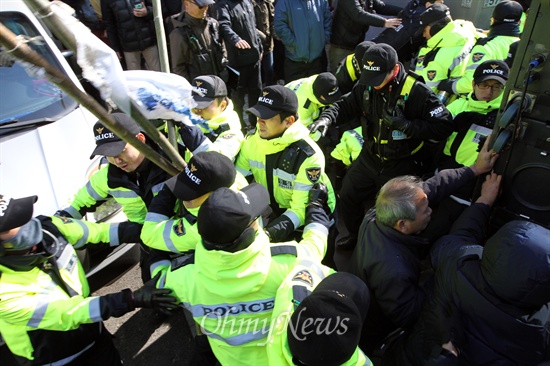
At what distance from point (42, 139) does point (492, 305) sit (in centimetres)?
316

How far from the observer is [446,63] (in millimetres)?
4613

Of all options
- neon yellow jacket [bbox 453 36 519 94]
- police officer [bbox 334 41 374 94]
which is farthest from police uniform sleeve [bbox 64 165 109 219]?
neon yellow jacket [bbox 453 36 519 94]

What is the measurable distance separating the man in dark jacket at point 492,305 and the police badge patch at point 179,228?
133 cm

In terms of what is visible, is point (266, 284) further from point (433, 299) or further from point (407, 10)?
point (407, 10)

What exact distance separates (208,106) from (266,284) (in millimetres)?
1892

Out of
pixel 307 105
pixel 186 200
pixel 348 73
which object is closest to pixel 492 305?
pixel 186 200

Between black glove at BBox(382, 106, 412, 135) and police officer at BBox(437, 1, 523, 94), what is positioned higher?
police officer at BBox(437, 1, 523, 94)

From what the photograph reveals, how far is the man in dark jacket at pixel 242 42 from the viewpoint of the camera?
17.5 ft

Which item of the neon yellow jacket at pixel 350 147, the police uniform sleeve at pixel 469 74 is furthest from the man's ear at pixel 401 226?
the police uniform sleeve at pixel 469 74

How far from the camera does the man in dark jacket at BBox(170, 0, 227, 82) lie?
476cm

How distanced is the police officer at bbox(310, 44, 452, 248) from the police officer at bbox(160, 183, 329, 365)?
1.63m

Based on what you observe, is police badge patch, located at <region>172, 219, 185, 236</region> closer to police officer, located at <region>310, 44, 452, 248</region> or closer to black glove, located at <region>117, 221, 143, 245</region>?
black glove, located at <region>117, 221, 143, 245</region>

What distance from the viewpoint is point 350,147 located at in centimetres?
416

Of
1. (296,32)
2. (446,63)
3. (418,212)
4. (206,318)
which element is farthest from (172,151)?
(296,32)
